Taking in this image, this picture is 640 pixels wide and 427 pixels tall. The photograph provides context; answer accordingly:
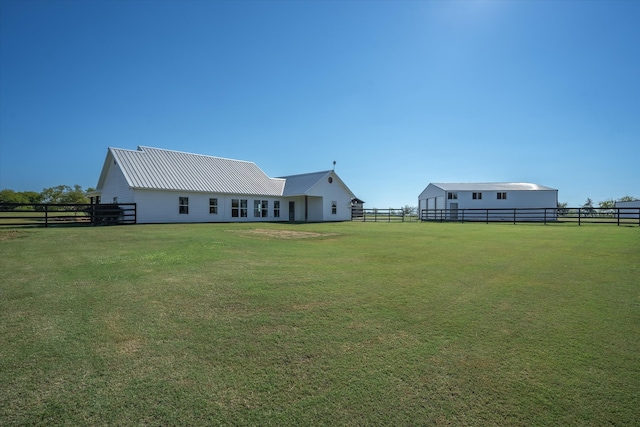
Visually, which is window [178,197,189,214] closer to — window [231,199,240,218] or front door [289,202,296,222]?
window [231,199,240,218]

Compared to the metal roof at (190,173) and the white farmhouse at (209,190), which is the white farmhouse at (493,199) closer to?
the white farmhouse at (209,190)

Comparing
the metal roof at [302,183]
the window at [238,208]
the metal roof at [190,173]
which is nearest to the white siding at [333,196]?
the metal roof at [302,183]

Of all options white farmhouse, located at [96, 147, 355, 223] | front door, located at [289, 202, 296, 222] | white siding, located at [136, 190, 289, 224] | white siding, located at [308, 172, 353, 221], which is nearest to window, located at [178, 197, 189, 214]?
white farmhouse, located at [96, 147, 355, 223]

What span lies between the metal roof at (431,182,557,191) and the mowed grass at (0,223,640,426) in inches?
1502

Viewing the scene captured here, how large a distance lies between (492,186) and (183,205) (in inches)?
1485

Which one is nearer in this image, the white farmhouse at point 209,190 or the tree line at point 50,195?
the white farmhouse at point 209,190

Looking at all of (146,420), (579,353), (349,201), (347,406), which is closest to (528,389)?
(579,353)

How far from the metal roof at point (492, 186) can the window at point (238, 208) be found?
25.9 meters

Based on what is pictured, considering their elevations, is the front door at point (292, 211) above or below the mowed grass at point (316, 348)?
above

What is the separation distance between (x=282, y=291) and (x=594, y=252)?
9.59 meters

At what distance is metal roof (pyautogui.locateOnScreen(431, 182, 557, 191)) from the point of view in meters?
41.0

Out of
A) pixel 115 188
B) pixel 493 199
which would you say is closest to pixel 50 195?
pixel 115 188

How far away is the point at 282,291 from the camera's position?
5156mm

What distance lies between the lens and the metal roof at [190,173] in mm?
23844
